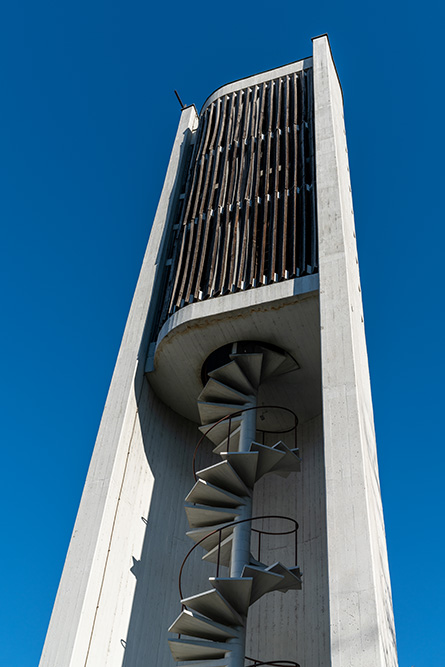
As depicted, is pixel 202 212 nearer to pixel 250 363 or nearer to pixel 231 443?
pixel 250 363

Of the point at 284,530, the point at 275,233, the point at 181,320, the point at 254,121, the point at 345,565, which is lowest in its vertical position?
the point at 345,565

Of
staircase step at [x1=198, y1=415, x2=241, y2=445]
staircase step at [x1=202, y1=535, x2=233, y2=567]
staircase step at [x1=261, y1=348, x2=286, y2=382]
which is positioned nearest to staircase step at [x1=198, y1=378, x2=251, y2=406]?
staircase step at [x1=198, y1=415, x2=241, y2=445]

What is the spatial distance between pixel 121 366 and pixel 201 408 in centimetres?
133

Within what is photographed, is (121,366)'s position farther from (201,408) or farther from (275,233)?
(275,233)

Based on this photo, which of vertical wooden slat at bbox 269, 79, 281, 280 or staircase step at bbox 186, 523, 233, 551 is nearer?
staircase step at bbox 186, 523, 233, 551

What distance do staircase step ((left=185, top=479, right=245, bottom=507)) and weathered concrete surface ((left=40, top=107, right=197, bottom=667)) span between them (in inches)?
40.4

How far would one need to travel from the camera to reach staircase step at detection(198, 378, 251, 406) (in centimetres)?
984

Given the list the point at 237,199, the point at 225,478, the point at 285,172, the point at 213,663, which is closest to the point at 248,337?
the point at 225,478

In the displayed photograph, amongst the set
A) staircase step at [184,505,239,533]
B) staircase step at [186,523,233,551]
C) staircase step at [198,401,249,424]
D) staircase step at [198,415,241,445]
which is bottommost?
staircase step at [186,523,233,551]

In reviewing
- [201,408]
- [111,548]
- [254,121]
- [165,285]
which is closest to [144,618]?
[111,548]

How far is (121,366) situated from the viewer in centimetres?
1018

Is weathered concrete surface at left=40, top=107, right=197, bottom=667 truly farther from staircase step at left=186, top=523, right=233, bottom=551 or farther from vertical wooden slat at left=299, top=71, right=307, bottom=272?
vertical wooden slat at left=299, top=71, right=307, bottom=272

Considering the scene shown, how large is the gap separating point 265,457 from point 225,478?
1.93 ft

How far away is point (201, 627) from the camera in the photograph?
26.0 feet
